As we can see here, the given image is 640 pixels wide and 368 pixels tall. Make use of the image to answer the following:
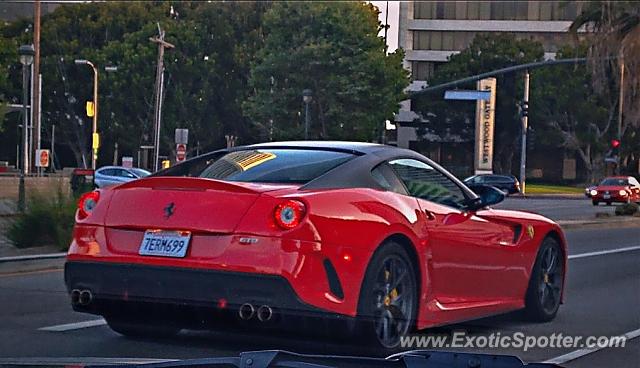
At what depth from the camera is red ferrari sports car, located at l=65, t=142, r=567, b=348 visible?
6484 millimetres

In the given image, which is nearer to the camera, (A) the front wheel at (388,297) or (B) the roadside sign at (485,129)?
(A) the front wheel at (388,297)

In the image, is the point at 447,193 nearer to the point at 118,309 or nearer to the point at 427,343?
the point at 427,343

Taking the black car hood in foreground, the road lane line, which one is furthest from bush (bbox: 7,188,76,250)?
the black car hood in foreground

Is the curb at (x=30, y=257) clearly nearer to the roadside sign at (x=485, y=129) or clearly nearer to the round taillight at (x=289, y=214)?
the round taillight at (x=289, y=214)

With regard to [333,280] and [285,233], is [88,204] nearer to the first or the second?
[285,233]

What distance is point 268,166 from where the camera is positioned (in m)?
7.44

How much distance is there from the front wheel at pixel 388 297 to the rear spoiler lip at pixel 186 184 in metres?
0.95

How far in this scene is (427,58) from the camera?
87.2m

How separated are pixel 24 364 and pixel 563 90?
6754cm

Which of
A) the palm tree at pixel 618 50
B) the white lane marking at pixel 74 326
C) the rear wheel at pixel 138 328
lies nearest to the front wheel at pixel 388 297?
the rear wheel at pixel 138 328

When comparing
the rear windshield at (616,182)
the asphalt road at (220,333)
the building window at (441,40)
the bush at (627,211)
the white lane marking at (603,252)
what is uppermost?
the building window at (441,40)

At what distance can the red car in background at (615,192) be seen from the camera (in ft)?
151

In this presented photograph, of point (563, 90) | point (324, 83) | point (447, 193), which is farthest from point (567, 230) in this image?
point (563, 90)

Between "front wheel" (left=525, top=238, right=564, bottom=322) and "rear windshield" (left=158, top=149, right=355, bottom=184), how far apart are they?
2459mm
